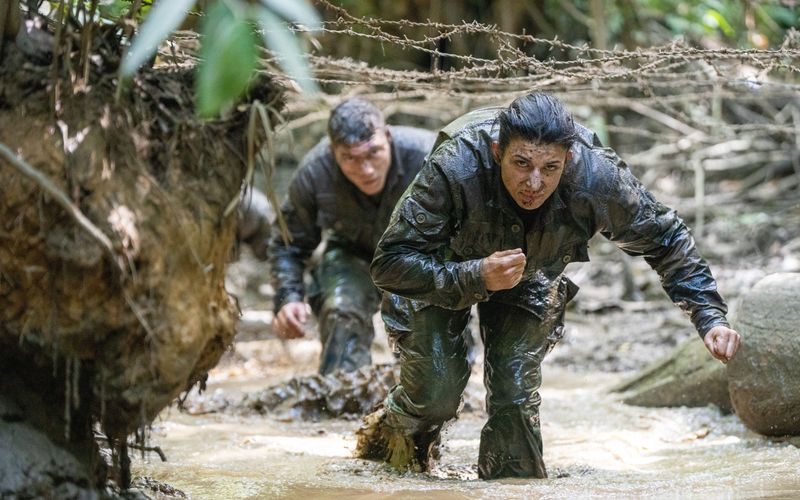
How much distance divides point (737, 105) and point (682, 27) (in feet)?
4.43

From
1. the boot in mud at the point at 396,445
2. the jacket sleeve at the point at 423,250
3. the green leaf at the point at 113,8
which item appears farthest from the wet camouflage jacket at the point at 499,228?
the green leaf at the point at 113,8

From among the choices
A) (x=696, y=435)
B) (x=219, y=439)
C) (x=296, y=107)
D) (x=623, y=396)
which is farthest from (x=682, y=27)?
(x=219, y=439)

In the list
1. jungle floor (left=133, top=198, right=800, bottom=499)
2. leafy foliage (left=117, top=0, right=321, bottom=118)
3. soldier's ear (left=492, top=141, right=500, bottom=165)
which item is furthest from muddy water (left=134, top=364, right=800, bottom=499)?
leafy foliage (left=117, top=0, right=321, bottom=118)

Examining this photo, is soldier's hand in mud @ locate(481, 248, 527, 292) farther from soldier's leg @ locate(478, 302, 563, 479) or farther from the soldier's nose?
soldier's leg @ locate(478, 302, 563, 479)

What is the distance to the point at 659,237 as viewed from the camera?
13.0 feet

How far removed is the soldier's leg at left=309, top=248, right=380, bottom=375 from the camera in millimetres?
6082

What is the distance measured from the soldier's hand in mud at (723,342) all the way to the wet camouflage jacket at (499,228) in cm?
7

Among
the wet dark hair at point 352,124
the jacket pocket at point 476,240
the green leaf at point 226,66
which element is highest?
the wet dark hair at point 352,124

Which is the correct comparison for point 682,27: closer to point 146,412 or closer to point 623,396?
point 623,396

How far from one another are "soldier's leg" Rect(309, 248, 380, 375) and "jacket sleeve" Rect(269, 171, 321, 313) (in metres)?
0.19

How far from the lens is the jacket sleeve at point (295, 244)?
19.5ft

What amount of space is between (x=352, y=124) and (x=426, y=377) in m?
1.86

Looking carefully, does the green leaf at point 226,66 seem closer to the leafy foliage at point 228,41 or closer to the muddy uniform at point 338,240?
the leafy foliage at point 228,41

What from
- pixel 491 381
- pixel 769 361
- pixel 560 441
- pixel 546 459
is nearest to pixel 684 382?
pixel 560 441
